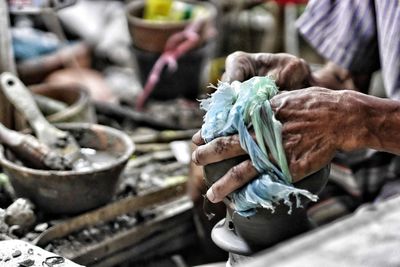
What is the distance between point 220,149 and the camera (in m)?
1.79

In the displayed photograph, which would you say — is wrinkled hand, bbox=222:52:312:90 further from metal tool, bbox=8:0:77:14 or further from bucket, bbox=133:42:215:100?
bucket, bbox=133:42:215:100

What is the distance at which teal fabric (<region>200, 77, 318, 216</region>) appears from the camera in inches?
69.0

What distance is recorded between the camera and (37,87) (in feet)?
12.2

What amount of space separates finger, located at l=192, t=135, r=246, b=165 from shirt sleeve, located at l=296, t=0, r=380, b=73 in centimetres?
129

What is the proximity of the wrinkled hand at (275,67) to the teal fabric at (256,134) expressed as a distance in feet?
1.44

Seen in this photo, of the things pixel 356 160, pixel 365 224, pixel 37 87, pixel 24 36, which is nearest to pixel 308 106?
pixel 365 224

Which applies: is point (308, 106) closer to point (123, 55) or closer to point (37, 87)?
point (37, 87)

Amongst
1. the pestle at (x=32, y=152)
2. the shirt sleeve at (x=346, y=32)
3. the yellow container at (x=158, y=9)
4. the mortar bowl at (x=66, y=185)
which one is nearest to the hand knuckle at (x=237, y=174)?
the mortar bowl at (x=66, y=185)

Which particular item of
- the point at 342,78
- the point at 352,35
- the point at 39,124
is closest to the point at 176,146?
the point at 39,124

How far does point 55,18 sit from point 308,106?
3562mm

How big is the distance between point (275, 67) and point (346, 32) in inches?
27.0

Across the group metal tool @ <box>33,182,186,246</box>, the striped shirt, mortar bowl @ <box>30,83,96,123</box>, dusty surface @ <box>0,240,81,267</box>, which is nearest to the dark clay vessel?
dusty surface @ <box>0,240,81,267</box>

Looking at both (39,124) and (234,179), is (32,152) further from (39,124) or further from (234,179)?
(234,179)

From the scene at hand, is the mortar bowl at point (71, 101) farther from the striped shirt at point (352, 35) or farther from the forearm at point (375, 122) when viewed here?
the forearm at point (375, 122)
